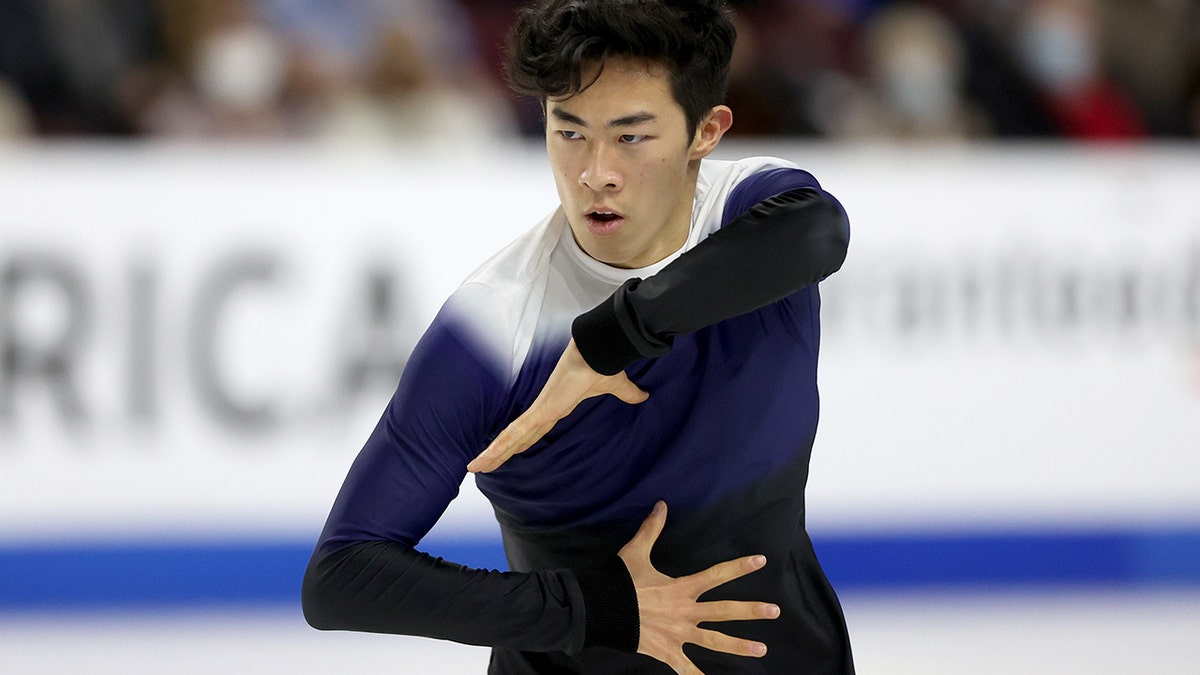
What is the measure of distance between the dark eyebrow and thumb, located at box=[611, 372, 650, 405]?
0.37 metres

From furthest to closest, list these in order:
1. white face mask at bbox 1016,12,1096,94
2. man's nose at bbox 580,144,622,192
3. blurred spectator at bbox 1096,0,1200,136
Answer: white face mask at bbox 1016,12,1096,94 → blurred spectator at bbox 1096,0,1200,136 → man's nose at bbox 580,144,622,192

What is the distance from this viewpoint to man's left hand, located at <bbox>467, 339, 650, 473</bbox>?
1.88 metres

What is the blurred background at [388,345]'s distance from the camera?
13.7ft

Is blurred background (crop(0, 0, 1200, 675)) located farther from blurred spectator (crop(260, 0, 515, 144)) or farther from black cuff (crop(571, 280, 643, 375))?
black cuff (crop(571, 280, 643, 375))

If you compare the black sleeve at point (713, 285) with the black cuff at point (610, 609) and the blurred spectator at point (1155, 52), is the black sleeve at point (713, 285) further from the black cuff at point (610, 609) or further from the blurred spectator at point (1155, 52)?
the blurred spectator at point (1155, 52)

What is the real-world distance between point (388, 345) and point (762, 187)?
251cm

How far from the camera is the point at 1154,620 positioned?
4422 millimetres

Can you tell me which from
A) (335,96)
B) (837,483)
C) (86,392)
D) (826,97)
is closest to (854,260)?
(837,483)

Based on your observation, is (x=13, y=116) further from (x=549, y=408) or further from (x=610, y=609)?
(x=610, y=609)

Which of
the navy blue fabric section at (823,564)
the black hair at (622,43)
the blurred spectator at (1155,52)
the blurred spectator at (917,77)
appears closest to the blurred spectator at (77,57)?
the navy blue fabric section at (823,564)

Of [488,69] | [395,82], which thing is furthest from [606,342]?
[488,69]

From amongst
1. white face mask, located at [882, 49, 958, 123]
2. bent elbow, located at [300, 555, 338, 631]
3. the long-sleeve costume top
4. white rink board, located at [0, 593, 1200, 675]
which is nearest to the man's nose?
the long-sleeve costume top

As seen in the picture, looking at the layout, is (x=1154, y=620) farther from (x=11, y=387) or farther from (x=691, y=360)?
(x=11, y=387)

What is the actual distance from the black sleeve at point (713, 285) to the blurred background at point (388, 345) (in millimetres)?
2304
